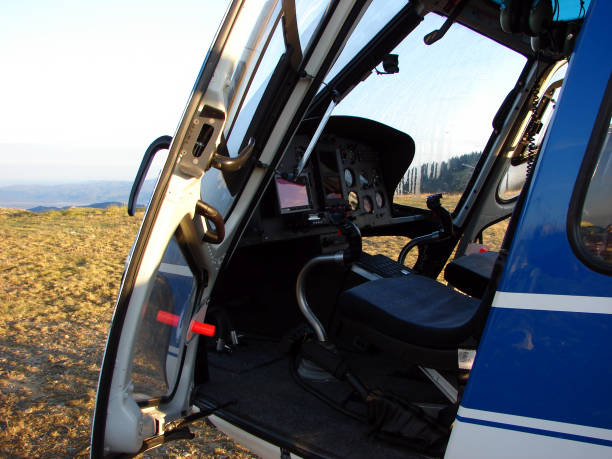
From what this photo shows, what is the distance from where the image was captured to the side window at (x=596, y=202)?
3.51ft

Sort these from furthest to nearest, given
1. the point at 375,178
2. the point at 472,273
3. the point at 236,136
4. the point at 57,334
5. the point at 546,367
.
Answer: the point at 57,334 < the point at 375,178 < the point at 472,273 < the point at 236,136 < the point at 546,367

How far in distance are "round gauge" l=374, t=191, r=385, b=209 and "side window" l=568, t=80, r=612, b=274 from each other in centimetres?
267

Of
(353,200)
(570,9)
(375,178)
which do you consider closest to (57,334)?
(353,200)

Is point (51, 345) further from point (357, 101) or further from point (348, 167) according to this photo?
point (357, 101)

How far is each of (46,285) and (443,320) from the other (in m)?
4.98

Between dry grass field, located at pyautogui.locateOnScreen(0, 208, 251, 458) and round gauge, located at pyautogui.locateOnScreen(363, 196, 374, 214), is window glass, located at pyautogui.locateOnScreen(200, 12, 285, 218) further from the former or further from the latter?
round gauge, located at pyautogui.locateOnScreen(363, 196, 374, 214)

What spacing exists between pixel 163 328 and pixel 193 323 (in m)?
0.16

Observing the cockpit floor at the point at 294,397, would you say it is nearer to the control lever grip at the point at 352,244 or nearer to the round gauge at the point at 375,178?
the control lever grip at the point at 352,244

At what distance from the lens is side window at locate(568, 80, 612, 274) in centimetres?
107

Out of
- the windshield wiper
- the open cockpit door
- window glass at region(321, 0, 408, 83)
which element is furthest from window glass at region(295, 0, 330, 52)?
the windshield wiper

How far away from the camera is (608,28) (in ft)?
3.51

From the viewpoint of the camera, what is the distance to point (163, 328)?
6.13ft

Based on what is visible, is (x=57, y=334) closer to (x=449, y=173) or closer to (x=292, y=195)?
(x=292, y=195)

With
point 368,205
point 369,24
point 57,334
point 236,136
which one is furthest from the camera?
point 57,334
